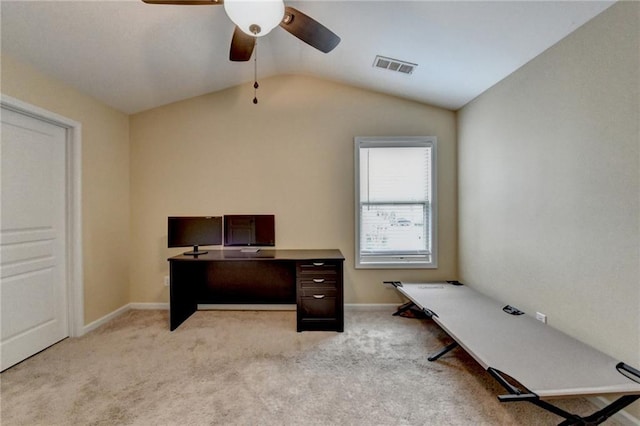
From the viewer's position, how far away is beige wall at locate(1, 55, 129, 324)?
279 centimetres

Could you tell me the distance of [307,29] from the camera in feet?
5.98

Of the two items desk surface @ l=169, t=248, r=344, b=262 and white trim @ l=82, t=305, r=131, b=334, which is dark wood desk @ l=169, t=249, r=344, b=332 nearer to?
desk surface @ l=169, t=248, r=344, b=262

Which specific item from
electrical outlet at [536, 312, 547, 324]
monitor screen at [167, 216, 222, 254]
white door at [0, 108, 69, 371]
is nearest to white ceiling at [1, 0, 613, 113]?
white door at [0, 108, 69, 371]

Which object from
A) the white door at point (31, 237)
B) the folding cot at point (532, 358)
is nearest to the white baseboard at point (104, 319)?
the white door at point (31, 237)

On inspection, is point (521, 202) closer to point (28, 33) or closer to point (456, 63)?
point (456, 63)

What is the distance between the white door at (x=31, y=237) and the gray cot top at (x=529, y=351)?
3597 mm

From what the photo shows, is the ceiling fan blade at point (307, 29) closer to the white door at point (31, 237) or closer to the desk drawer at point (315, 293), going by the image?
the desk drawer at point (315, 293)

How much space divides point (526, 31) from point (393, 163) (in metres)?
1.80

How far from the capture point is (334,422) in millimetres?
1734

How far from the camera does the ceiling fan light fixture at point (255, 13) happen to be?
4.87 feet

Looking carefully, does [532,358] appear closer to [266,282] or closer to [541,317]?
[541,317]

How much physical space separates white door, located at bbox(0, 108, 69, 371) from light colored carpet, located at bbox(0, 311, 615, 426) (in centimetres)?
24

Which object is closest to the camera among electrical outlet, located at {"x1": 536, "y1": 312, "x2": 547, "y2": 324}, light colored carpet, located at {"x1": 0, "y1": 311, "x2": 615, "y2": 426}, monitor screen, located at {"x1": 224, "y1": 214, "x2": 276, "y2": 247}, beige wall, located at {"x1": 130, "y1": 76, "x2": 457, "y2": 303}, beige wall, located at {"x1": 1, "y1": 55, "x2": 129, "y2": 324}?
light colored carpet, located at {"x1": 0, "y1": 311, "x2": 615, "y2": 426}

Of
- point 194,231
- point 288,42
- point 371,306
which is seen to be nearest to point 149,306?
point 194,231
